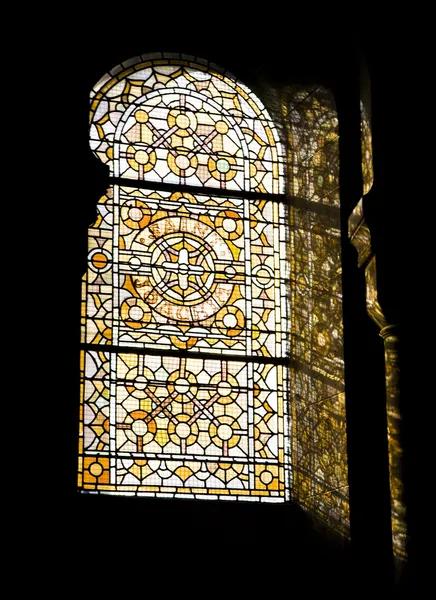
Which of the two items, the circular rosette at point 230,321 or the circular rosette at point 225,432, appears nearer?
the circular rosette at point 225,432

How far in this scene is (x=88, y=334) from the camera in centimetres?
880

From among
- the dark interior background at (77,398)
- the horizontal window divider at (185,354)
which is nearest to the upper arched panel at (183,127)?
the dark interior background at (77,398)

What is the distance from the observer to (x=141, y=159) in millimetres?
9398

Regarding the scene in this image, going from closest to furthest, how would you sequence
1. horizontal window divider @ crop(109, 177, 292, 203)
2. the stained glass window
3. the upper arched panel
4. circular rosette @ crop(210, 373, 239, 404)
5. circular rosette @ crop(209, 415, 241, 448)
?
the stained glass window < circular rosette @ crop(209, 415, 241, 448) < circular rosette @ crop(210, 373, 239, 404) < horizontal window divider @ crop(109, 177, 292, 203) < the upper arched panel

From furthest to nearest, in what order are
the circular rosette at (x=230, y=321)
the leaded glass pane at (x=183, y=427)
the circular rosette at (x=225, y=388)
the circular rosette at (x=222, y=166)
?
the circular rosette at (x=222, y=166) → the circular rosette at (x=230, y=321) → the circular rosette at (x=225, y=388) → the leaded glass pane at (x=183, y=427)

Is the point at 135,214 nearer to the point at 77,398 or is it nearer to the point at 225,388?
the point at 225,388

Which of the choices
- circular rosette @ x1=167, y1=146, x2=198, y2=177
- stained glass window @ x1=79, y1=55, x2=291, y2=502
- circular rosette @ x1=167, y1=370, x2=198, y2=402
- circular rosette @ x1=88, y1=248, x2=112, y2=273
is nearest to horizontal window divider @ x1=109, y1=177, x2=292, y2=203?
stained glass window @ x1=79, y1=55, x2=291, y2=502

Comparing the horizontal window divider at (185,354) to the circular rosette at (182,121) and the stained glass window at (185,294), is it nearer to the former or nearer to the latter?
the stained glass window at (185,294)

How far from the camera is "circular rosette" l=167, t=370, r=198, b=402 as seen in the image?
884 cm

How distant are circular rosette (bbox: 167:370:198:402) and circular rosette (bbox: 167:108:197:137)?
71.2 inches

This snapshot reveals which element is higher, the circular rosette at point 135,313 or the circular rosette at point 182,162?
the circular rosette at point 182,162

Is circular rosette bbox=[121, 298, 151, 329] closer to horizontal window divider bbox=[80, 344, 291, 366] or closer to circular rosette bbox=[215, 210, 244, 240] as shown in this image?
horizontal window divider bbox=[80, 344, 291, 366]

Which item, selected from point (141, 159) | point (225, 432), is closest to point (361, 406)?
point (225, 432)

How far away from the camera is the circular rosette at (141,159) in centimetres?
937
